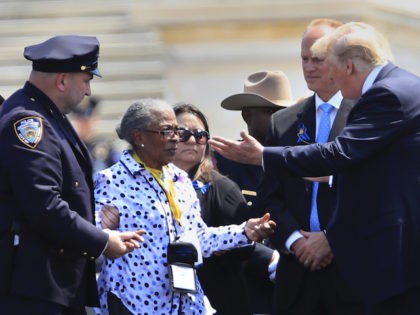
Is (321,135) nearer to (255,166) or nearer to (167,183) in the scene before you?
(167,183)

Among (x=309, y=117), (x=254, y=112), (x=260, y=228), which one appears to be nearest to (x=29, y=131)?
(x=260, y=228)

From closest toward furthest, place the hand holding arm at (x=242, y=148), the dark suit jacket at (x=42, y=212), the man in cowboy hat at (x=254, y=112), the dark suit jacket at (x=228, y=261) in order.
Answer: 1. the dark suit jacket at (x=42, y=212)
2. the hand holding arm at (x=242, y=148)
3. the dark suit jacket at (x=228, y=261)
4. the man in cowboy hat at (x=254, y=112)

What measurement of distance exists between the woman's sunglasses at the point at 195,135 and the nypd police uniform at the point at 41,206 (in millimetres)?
1328

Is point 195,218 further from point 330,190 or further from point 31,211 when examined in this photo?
point 31,211

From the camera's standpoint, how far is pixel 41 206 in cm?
580

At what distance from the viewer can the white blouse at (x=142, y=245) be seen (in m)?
6.42

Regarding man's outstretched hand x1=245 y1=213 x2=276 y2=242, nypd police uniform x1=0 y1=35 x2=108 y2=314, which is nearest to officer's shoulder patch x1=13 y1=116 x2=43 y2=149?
nypd police uniform x1=0 y1=35 x2=108 y2=314

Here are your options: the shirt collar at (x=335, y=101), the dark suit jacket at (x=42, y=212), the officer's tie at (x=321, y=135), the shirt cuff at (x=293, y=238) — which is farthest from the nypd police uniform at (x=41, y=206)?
the shirt collar at (x=335, y=101)

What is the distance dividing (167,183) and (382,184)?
4.05 ft

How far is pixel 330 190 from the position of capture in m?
6.60

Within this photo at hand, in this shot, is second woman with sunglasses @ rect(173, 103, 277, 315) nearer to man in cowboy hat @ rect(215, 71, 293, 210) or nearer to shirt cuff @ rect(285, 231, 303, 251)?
man in cowboy hat @ rect(215, 71, 293, 210)

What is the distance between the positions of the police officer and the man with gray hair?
97cm

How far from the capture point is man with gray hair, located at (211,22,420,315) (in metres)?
5.85

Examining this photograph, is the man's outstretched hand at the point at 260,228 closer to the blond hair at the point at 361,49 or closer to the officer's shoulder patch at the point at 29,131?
the blond hair at the point at 361,49
